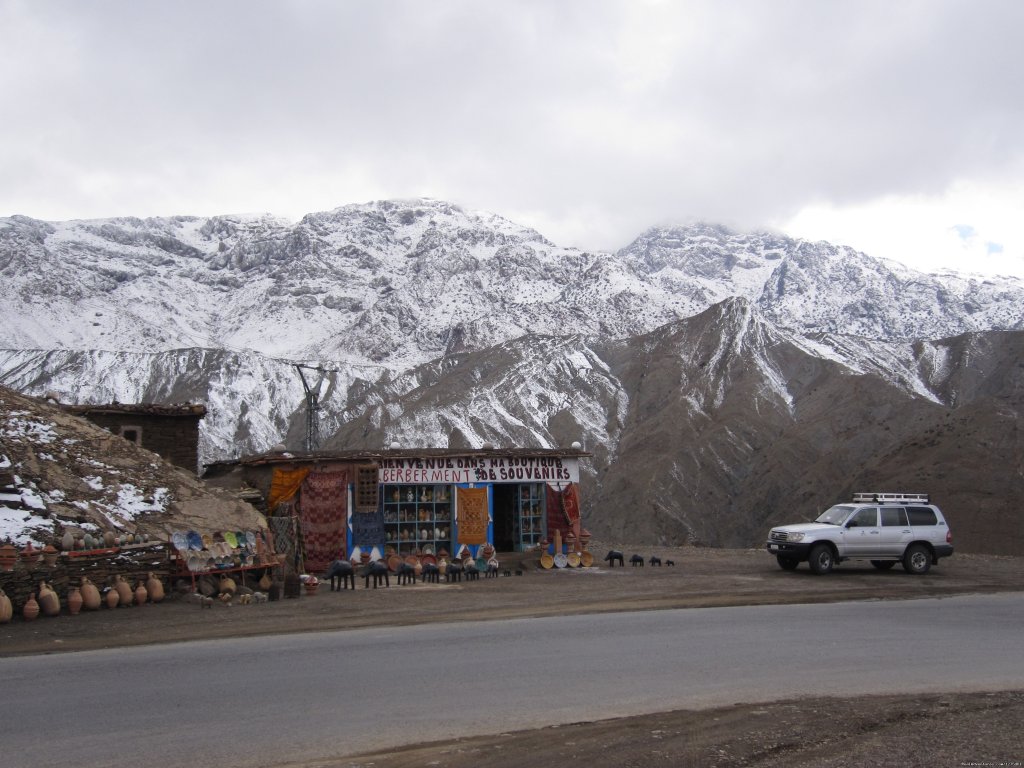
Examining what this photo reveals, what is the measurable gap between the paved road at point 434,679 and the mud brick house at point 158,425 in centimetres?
1642

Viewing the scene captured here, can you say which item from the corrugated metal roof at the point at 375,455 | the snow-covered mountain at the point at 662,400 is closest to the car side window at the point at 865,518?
the corrugated metal roof at the point at 375,455

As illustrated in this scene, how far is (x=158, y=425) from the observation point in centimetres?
2898

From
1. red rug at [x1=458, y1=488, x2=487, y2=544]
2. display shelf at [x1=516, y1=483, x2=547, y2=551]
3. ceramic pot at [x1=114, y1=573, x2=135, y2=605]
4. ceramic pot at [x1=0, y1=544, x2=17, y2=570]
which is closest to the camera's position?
ceramic pot at [x1=0, y1=544, x2=17, y2=570]

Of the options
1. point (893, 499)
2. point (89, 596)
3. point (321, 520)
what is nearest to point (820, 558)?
point (893, 499)

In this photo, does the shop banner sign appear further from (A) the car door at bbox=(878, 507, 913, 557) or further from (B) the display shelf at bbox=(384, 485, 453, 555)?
(A) the car door at bbox=(878, 507, 913, 557)

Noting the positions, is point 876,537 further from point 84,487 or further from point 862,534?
point 84,487

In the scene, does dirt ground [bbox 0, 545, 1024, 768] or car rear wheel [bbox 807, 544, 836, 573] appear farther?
car rear wheel [bbox 807, 544, 836, 573]

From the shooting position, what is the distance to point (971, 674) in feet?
36.2

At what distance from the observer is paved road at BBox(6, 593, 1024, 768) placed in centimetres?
830

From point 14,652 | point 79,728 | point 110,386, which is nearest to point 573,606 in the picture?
point 14,652

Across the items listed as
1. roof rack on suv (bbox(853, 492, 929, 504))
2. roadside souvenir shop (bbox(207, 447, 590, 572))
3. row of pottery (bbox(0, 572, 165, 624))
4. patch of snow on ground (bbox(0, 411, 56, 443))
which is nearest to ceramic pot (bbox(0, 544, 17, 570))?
row of pottery (bbox(0, 572, 165, 624))

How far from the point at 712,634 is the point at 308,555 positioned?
608 inches

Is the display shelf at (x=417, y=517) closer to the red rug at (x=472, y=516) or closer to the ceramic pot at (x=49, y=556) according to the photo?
the red rug at (x=472, y=516)

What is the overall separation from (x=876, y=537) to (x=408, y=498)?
42.5ft
